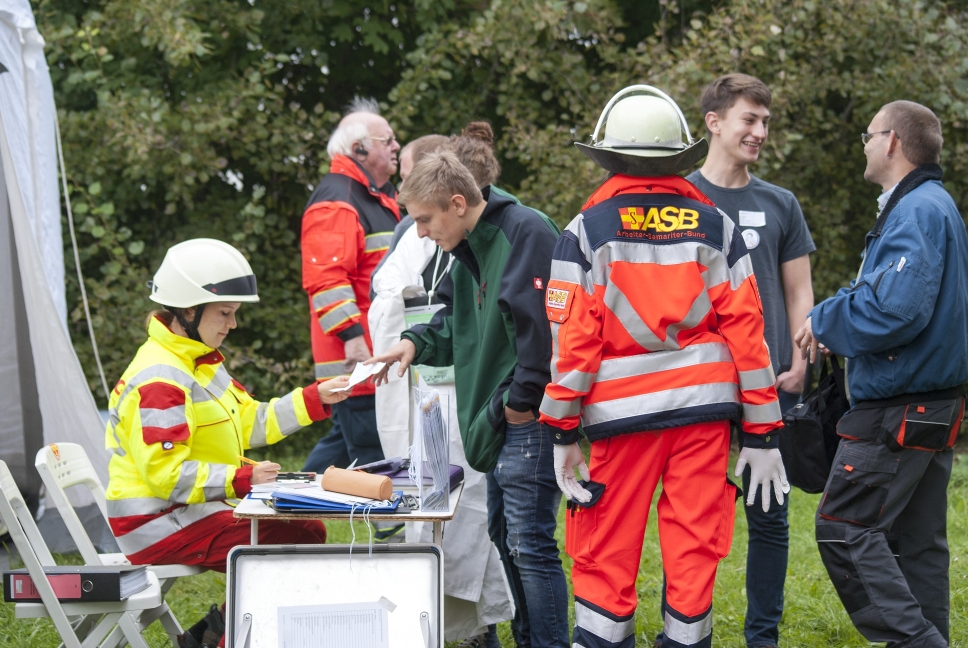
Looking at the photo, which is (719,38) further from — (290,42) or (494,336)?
(494,336)

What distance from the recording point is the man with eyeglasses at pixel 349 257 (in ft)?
16.3

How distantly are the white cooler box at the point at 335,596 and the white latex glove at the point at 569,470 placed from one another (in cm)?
42

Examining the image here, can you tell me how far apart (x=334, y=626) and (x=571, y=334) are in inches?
40.8

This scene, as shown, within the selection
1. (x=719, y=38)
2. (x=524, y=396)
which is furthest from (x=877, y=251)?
(x=719, y=38)

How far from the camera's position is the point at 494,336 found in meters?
3.33

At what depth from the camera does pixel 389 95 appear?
7547 millimetres

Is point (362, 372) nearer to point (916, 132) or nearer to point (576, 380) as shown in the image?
point (576, 380)

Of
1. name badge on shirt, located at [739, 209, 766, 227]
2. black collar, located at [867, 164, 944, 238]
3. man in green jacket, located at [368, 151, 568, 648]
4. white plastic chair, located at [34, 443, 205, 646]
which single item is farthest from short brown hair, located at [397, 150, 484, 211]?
white plastic chair, located at [34, 443, 205, 646]

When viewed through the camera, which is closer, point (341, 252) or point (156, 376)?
point (156, 376)

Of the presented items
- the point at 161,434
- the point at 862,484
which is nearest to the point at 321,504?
the point at 161,434

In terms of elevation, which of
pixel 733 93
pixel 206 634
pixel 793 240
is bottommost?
pixel 206 634

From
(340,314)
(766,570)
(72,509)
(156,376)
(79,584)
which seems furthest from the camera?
(340,314)

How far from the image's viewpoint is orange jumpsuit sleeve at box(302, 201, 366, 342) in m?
4.96

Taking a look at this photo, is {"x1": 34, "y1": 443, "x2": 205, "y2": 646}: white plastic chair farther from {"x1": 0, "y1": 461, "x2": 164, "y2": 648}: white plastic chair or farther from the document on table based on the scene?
the document on table
